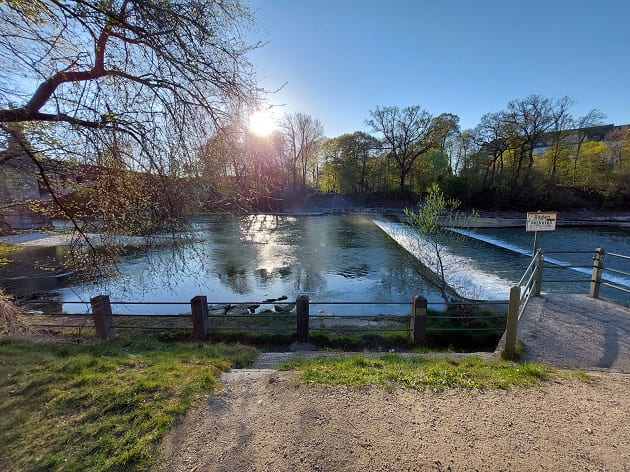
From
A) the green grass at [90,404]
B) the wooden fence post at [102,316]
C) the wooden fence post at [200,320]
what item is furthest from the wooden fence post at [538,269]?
the wooden fence post at [102,316]

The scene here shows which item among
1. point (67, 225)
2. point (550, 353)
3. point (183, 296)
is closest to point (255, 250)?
point (183, 296)

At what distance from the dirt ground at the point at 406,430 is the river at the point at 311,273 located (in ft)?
7.45

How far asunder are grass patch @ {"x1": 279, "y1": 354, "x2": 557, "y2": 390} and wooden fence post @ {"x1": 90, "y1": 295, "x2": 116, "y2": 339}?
182 inches

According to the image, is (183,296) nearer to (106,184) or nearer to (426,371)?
(106,184)

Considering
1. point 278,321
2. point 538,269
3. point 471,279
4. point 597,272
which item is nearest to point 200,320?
point 278,321

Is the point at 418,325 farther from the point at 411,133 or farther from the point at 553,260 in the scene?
the point at 411,133

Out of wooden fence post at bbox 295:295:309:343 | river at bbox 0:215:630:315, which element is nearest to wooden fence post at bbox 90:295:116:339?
river at bbox 0:215:630:315

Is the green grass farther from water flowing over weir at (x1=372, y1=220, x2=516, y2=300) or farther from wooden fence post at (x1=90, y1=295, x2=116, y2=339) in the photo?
water flowing over weir at (x1=372, y1=220, x2=516, y2=300)

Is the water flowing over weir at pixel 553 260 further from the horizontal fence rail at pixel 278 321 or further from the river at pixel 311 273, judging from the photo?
the horizontal fence rail at pixel 278 321

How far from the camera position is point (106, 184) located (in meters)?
3.31

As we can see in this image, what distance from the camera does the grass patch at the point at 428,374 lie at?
3150mm

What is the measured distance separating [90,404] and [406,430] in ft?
10.4

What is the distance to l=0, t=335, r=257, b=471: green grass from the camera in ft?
7.14

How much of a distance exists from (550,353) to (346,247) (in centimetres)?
1612
